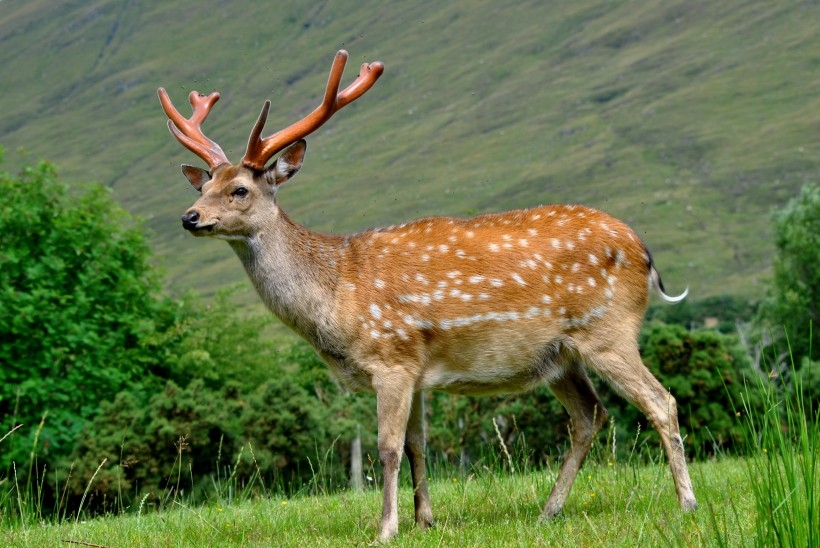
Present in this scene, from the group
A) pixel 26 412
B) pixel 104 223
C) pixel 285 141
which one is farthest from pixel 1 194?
pixel 285 141

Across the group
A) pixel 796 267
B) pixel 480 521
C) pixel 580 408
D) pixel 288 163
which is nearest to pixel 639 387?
pixel 580 408

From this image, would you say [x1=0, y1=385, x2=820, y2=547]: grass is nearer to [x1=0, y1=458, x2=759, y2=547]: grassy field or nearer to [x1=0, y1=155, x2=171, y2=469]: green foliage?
[x1=0, y1=458, x2=759, y2=547]: grassy field

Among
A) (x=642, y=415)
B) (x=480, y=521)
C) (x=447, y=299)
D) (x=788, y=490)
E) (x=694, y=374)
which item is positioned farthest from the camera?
(x=642, y=415)

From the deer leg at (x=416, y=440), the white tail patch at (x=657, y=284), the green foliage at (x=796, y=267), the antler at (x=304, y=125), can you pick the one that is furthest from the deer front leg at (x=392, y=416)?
the green foliage at (x=796, y=267)

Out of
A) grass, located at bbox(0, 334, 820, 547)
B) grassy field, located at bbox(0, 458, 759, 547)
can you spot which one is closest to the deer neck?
grass, located at bbox(0, 334, 820, 547)

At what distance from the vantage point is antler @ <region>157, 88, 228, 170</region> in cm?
805

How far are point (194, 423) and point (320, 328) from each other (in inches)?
586

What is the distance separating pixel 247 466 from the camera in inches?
894

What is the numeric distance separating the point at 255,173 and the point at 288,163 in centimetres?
27

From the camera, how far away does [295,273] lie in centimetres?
750

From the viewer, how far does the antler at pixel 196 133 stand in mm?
8052

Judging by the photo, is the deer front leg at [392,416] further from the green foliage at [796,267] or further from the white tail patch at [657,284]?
the green foliage at [796,267]

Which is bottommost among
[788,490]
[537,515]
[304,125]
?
[537,515]

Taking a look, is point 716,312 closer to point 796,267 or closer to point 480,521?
point 796,267
